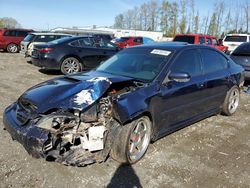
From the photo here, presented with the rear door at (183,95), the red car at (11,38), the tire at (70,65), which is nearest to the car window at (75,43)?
the tire at (70,65)

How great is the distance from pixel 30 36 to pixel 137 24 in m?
61.5

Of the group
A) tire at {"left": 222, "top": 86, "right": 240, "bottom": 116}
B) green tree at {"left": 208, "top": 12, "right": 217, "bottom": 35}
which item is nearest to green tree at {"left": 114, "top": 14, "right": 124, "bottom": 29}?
green tree at {"left": 208, "top": 12, "right": 217, "bottom": 35}

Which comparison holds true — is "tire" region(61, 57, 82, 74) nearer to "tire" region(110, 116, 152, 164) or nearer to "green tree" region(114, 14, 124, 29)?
"tire" region(110, 116, 152, 164)

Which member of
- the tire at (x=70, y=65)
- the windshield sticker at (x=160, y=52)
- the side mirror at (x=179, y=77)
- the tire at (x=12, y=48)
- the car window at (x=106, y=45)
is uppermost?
the windshield sticker at (x=160, y=52)

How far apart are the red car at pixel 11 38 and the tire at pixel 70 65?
11.2 metres

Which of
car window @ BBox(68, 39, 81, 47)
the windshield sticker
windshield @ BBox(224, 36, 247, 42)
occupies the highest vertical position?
the windshield sticker

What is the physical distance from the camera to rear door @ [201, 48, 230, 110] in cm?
507

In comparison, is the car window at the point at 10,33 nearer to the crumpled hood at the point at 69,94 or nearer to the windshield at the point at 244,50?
the windshield at the point at 244,50

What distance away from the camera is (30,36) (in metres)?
14.8

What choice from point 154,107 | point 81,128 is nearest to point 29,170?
point 81,128

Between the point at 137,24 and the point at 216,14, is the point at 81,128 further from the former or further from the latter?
the point at 137,24

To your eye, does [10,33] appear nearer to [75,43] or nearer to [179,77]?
[75,43]

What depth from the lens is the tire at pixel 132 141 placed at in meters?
3.58

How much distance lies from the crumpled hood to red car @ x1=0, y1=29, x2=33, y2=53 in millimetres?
17459
